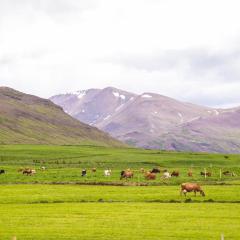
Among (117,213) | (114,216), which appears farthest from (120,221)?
(117,213)

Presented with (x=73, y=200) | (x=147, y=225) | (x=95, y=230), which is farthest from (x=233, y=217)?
(x=73, y=200)

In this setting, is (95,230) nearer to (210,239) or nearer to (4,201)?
(210,239)

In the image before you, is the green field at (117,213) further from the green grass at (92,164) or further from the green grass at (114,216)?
the green grass at (92,164)

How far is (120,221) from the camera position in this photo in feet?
131

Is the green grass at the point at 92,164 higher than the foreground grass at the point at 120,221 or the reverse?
higher

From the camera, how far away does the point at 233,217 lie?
41.6 m

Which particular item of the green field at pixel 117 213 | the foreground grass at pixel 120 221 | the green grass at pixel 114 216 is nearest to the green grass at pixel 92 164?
the green field at pixel 117 213

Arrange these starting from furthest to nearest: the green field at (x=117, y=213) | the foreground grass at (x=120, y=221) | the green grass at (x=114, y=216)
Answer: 1. the green field at (x=117, y=213)
2. the green grass at (x=114, y=216)
3. the foreground grass at (x=120, y=221)

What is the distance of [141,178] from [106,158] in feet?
233

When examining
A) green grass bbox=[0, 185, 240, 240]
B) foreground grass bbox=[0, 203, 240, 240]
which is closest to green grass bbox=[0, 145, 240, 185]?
green grass bbox=[0, 185, 240, 240]

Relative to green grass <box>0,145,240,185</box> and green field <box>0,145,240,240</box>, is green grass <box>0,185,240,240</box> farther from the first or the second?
green grass <box>0,145,240,185</box>

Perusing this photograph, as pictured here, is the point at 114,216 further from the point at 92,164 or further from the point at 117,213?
the point at 92,164

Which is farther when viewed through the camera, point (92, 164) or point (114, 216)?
point (92, 164)

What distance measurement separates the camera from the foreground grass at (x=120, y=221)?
34438 mm
